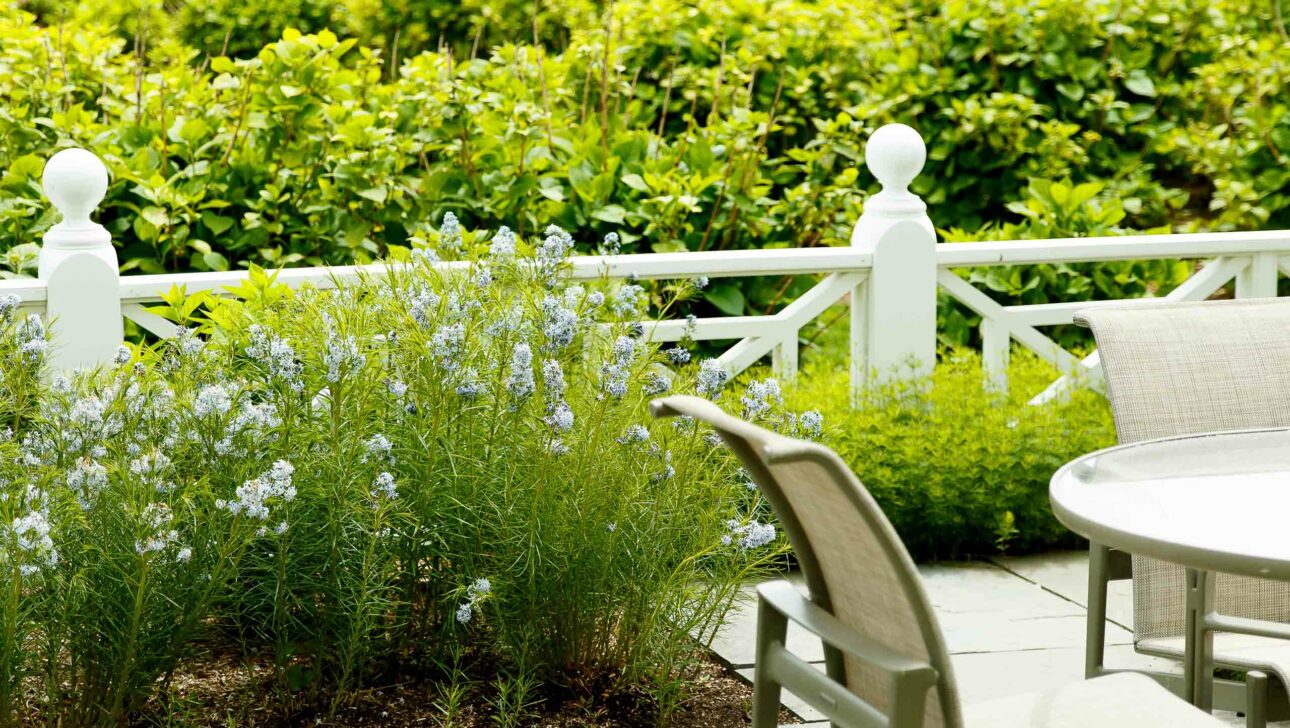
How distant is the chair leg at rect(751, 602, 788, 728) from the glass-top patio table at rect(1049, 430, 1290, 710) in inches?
21.4

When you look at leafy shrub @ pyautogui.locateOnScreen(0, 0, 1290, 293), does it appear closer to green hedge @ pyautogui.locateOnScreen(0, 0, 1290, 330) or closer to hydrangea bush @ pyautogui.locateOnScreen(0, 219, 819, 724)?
green hedge @ pyautogui.locateOnScreen(0, 0, 1290, 330)

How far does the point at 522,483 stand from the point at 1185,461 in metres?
1.40

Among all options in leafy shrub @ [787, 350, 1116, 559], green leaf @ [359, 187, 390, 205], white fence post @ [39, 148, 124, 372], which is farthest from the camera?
green leaf @ [359, 187, 390, 205]

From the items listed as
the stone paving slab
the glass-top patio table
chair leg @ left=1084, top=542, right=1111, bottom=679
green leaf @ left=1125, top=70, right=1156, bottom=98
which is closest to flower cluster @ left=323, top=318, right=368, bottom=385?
the glass-top patio table

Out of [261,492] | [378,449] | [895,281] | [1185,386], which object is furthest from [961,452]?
[261,492]

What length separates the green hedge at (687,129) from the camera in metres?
5.71

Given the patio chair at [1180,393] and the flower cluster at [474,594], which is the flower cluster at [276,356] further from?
the patio chair at [1180,393]

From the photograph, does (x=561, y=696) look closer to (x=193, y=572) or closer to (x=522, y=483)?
(x=522, y=483)

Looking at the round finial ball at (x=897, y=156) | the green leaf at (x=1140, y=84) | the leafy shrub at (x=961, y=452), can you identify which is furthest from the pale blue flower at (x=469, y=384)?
the green leaf at (x=1140, y=84)

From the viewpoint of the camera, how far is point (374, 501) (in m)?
3.25

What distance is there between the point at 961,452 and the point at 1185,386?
1.64 meters

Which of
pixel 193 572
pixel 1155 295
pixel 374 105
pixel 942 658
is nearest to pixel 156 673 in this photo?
pixel 193 572

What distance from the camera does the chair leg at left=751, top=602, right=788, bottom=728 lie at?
7.54 feet

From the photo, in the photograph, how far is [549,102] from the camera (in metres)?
6.62
